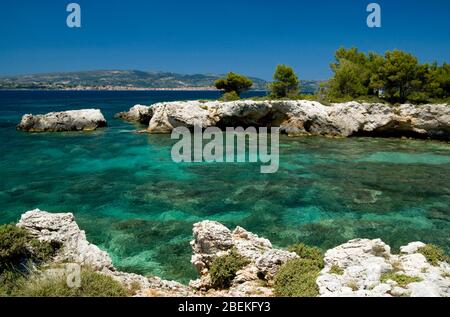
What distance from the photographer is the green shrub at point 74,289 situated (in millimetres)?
7512

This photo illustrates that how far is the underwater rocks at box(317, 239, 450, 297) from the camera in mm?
7320

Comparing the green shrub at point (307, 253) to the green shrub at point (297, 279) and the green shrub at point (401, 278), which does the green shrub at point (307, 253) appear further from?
the green shrub at point (401, 278)

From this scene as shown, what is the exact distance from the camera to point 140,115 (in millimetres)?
62781

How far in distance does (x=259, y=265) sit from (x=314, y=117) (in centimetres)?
3902

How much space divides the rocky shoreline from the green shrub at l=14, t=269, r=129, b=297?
2.45 ft

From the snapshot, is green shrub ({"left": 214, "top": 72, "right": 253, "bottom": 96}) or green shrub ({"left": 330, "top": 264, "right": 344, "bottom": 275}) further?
green shrub ({"left": 214, "top": 72, "right": 253, "bottom": 96})

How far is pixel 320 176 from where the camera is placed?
27516 millimetres

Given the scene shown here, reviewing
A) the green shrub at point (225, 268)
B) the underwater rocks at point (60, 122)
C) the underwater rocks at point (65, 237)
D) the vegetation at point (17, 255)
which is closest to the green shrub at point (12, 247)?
the vegetation at point (17, 255)

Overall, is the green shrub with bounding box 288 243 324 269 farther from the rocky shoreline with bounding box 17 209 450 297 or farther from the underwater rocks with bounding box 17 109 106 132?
the underwater rocks with bounding box 17 109 106 132

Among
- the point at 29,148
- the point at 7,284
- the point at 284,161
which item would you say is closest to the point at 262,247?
the point at 7,284

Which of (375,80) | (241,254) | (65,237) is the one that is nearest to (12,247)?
(65,237)

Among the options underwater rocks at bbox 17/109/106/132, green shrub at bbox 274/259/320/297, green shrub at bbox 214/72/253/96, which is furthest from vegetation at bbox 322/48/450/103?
green shrub at bbox 274/259/320/297
